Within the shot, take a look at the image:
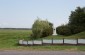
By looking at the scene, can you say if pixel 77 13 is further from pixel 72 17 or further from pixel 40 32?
pixel 40 32

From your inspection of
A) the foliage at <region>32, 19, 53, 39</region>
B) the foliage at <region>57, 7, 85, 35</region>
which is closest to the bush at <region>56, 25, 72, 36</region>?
the foliage at <region>57, 7, 85, 35</region>

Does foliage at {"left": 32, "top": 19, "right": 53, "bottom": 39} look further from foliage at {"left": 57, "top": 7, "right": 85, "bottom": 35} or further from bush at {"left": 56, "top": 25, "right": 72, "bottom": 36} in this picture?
foliage at {"left": 57, "top": 7, "right": 85, "bottom": 35}

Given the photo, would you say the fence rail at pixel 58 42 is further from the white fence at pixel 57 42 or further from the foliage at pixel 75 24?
the foliage at pixel 75 24

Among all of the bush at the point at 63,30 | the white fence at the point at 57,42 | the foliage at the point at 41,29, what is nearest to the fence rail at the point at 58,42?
the white fence at the point at 57,42

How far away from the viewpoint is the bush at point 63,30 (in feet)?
191

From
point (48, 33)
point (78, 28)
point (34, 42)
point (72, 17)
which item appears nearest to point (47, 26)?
point (48, 33)

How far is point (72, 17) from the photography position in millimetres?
69375

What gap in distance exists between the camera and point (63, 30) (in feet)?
194

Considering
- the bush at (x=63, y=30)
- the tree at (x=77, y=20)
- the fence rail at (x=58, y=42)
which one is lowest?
the fence rail at (x=58, y=42)

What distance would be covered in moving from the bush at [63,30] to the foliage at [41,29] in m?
2.24

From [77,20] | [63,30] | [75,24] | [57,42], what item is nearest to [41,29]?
[63,30]

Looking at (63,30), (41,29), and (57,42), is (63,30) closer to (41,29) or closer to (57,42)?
(41,29)

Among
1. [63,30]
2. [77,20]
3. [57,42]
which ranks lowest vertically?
[57,42]

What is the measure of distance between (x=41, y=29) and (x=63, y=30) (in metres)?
7.14
